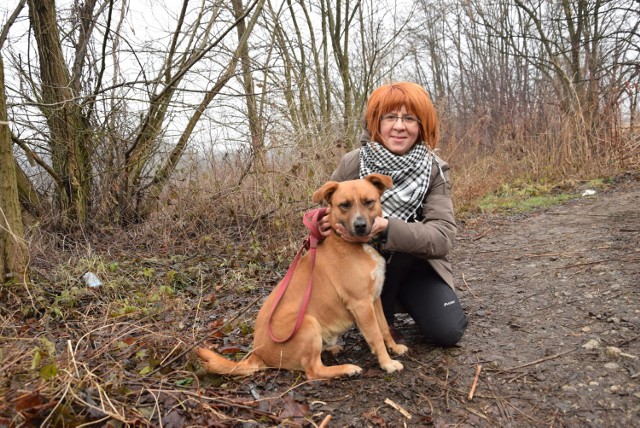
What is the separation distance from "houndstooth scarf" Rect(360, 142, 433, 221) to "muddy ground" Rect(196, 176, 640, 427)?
1.11 metres

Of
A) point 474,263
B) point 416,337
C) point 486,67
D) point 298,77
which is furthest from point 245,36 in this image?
point 486,67

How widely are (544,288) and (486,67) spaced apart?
15.5m

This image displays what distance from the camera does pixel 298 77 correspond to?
25.5 feet

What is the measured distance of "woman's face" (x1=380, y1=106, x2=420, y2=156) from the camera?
341cm

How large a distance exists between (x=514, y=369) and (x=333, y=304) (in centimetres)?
126

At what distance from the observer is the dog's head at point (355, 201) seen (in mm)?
2983

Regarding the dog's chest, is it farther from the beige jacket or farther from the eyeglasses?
the eyeglasses

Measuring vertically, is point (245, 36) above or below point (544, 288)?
above

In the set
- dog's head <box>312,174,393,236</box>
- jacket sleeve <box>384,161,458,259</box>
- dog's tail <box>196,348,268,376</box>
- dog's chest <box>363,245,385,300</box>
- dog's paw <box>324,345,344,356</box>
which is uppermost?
dog's head <box>312,174,393,236</box>

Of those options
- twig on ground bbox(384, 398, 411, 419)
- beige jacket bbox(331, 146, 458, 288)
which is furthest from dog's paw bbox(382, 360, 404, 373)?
beige jacket bbox(331, 146, 458, 288)

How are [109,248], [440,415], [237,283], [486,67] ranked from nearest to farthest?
[440,415]
[237,283]
[109,248]
[486,67]

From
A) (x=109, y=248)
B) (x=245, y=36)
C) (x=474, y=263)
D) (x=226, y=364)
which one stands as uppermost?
(x=245, y=36)

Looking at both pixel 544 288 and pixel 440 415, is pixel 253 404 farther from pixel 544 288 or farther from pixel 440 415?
pixel 544 288

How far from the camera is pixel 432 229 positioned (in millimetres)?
3154
